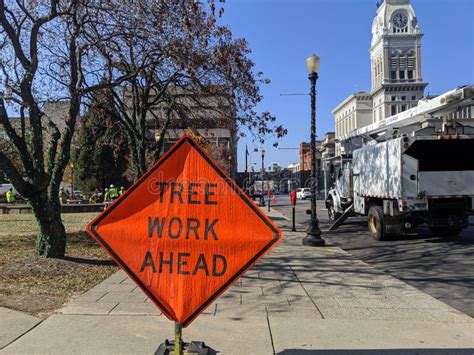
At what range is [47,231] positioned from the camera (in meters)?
8.84

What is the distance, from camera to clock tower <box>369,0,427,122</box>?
403ft

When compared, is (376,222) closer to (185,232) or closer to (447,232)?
(447,232)

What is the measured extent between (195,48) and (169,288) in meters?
9.75

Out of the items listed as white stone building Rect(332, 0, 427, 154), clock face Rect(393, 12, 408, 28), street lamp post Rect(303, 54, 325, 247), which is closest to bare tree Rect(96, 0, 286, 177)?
street lamp post Rect(303, 54, 325, 247)

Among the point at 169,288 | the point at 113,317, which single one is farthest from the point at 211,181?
the point at 113,317

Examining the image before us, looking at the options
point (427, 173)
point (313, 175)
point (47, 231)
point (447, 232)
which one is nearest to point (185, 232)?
point (47, 231)

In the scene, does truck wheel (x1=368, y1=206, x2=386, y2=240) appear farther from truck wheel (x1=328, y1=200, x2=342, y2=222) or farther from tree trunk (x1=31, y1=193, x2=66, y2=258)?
tree trunk (x1=31, y1=193, x2=66, y2=258)

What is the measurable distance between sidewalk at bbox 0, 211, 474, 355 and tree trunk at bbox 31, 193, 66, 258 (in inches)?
65.8

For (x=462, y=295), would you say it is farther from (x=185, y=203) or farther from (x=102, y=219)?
(x=102, y=219)

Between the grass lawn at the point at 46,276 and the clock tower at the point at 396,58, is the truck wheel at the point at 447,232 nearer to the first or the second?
the grass lawn at the point at 46,276

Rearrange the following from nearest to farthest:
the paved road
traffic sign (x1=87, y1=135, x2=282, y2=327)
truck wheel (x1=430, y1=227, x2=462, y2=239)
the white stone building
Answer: traffic sign (x1=87, y1=135, x2=282, y2=327), the paved road, truck wheel (x1=430, y1=227, x2=462, y2=239), the white stone building

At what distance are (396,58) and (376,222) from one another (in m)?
125

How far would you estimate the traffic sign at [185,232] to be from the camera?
3939 mm

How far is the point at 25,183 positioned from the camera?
8.44 meters
